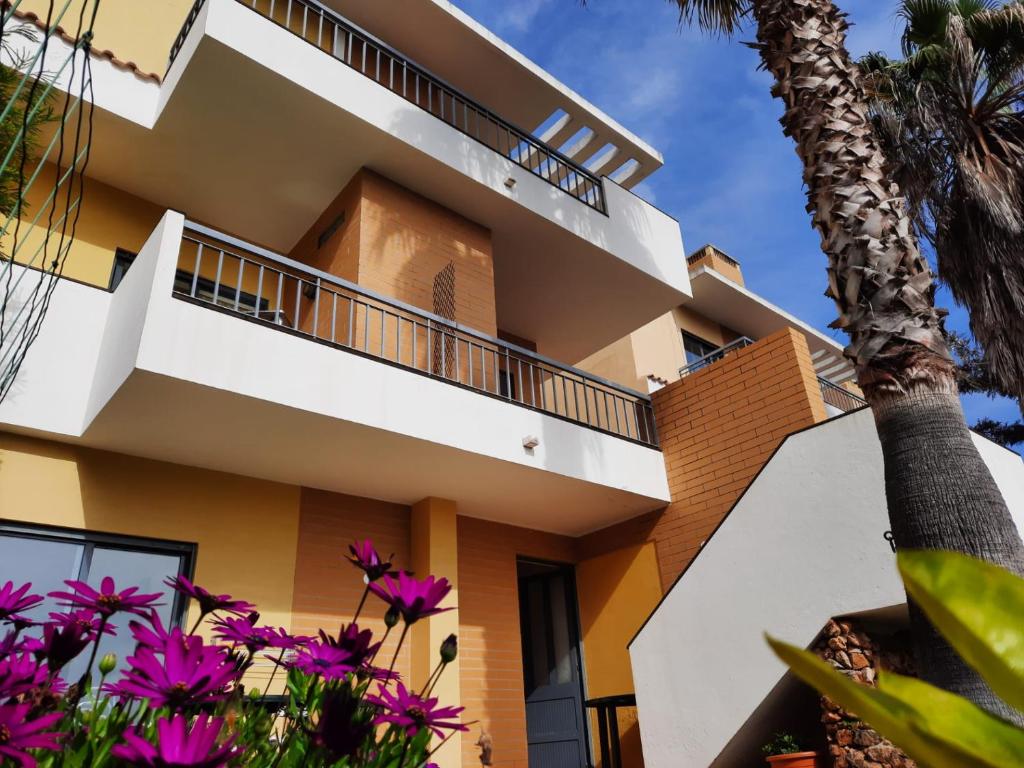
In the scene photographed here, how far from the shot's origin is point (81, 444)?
6789 mm

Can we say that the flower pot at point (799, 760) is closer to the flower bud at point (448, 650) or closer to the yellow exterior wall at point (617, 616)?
the yellow exterior wall at point (617, 616)

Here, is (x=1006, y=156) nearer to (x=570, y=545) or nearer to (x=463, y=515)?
(x=570, y=545)

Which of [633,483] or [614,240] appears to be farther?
[614,240]

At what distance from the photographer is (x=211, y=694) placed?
1.28m

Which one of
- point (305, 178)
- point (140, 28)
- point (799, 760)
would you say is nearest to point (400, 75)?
point (305, 178)

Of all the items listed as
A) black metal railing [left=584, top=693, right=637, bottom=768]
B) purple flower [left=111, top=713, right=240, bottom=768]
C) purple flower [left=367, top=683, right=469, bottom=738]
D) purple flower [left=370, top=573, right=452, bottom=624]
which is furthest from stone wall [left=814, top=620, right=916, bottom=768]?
purple flower [left=111, top=713, right=240, bottom=768]

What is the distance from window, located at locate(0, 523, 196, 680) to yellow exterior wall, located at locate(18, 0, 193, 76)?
601 cm

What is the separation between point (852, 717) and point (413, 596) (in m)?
5.69

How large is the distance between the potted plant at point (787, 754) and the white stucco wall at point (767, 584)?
0.48 meters

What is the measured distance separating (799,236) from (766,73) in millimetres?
1395

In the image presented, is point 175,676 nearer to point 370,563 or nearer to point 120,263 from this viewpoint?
point 370,563

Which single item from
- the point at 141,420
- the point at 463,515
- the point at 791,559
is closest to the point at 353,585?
the point at 463,515

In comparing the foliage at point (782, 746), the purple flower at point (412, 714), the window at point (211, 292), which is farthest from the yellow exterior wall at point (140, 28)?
the foliage at point (782, 746)

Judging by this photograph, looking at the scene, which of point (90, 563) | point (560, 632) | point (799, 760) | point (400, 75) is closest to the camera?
point (799, 760)
